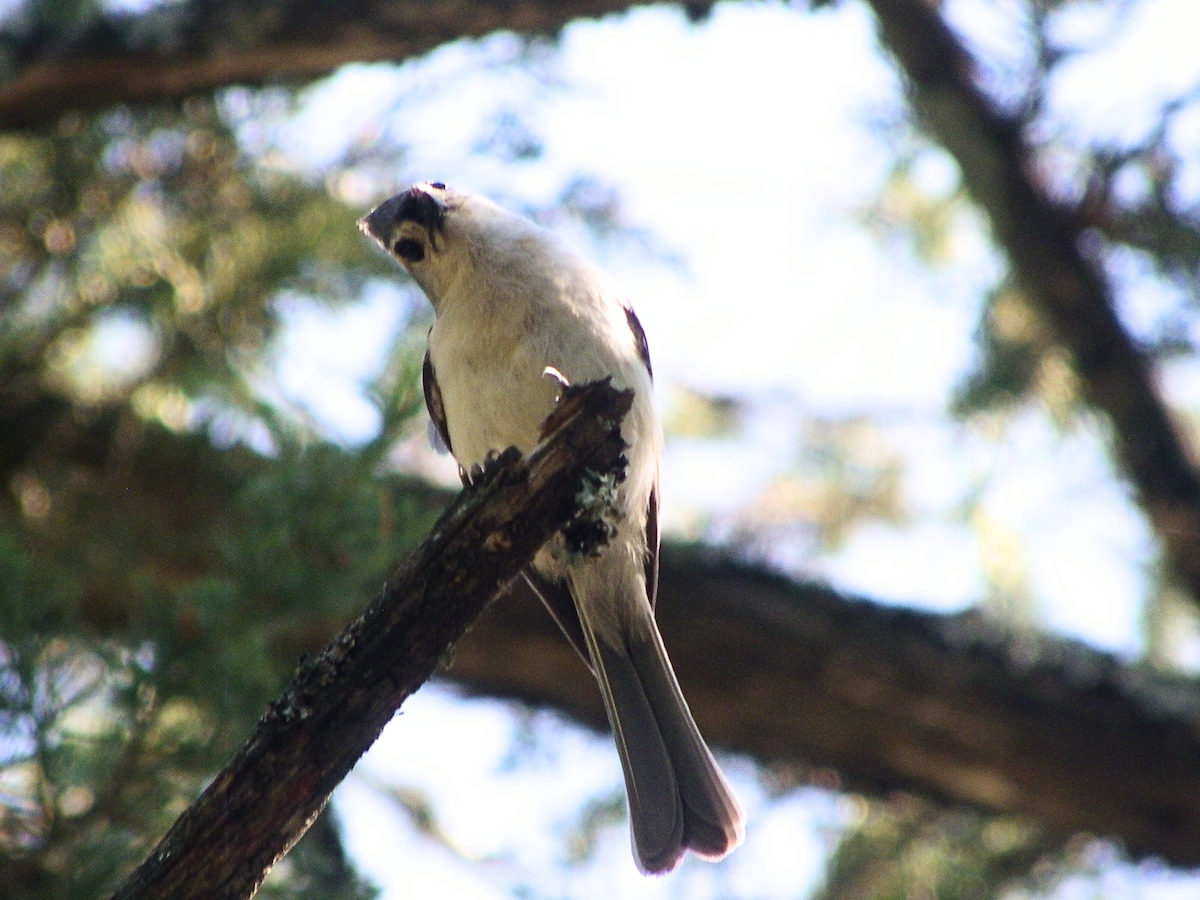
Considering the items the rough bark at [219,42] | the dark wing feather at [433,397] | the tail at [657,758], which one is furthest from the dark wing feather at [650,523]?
the rough bark at [219,42]

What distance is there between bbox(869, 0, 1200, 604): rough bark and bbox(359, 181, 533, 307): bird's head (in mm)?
2176

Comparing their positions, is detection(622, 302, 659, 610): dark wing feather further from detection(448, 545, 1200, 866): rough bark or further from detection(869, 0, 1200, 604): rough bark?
detection(869, 0, 1200, 604): rough bark

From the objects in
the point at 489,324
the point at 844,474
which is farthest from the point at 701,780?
the point at 844,474

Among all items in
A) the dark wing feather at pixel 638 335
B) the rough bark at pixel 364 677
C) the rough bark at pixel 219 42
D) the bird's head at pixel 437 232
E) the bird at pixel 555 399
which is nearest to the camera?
the rough bark at pixel 364 677

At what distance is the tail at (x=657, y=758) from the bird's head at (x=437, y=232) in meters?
1.03

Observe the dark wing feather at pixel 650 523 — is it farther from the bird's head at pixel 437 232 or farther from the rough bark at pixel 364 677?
the rough bark at pixel 364 677

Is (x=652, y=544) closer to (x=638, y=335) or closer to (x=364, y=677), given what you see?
(x=638, y=335)

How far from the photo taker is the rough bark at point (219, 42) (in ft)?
14.8

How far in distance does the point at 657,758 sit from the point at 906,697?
1.92 metres

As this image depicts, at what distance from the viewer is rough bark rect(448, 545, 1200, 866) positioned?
4832 mm

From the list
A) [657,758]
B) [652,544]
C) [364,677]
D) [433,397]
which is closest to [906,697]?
[652,544]

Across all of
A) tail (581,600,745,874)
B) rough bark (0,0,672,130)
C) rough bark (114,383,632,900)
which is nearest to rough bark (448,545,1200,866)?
tail (581,600,745,874)

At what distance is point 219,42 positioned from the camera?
4.59 meters

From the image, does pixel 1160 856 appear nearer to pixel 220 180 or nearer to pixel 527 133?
pixel 527 133
